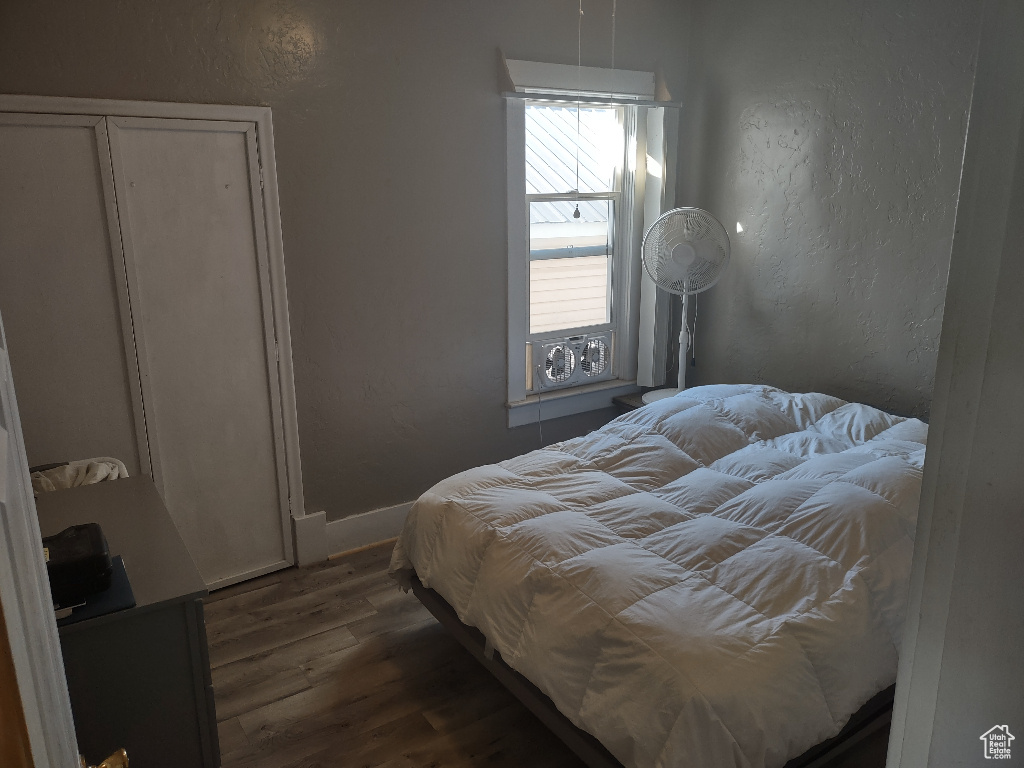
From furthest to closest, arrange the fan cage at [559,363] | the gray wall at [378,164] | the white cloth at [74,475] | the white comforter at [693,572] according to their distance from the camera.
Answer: the fan cage at [559,363], the gray wall at [378,164], the white cloth at [74,475], the white comforter at [693,572]

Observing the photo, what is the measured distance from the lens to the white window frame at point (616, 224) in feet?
12.0

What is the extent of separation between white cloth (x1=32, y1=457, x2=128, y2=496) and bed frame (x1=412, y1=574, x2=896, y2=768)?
4.59ft

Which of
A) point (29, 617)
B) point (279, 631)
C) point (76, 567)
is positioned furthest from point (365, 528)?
point (29, 617)

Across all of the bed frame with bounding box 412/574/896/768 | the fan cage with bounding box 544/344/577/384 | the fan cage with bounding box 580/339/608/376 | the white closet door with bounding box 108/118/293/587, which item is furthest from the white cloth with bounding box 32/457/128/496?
the fan cage with bounding box 580/339/608/376

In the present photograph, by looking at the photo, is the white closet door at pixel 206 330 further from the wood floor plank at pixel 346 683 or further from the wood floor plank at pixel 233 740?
the wood floor plank at pixel 233 740

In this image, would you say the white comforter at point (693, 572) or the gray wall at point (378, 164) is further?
the gray wall at point (378, 164)

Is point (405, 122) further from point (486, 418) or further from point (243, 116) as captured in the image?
point (486, 418)

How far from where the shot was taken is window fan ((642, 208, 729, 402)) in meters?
3.79

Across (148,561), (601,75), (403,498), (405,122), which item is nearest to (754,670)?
(148,561)

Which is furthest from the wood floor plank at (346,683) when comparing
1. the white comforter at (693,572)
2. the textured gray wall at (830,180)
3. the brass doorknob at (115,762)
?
the textured gray wall at (830,180)

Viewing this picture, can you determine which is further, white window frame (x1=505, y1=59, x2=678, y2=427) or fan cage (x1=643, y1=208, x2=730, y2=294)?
fan cage (x1=643, y1=208, x2=730, y2=294)

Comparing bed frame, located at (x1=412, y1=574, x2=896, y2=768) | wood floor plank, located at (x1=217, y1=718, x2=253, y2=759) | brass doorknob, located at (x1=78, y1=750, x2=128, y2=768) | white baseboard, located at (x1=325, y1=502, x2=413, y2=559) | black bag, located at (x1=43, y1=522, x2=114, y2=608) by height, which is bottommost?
wood floor plank, located at (x1=217, y1=718, x2=253, y2=759)

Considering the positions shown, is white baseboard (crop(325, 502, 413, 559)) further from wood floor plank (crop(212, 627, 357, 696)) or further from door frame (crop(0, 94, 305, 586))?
wood floor plank (crop(212, 627, 357, 696))

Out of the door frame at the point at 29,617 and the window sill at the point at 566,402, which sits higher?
the door frame at the point at 29,617
